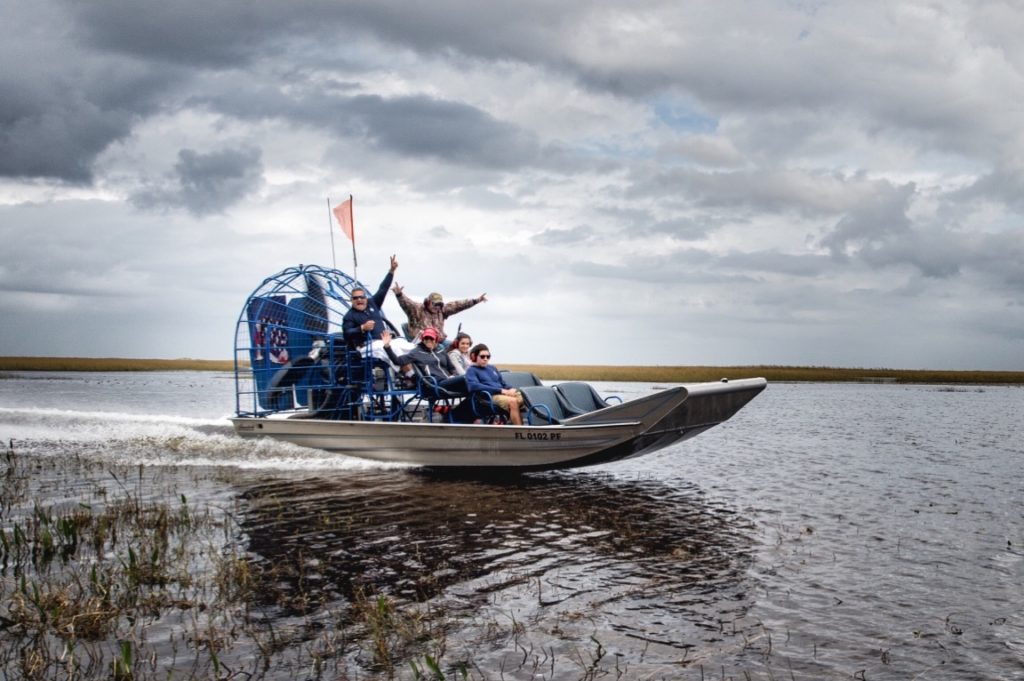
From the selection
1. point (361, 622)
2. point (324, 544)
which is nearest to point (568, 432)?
point (324, 544)

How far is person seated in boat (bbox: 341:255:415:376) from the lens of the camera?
1466 cm

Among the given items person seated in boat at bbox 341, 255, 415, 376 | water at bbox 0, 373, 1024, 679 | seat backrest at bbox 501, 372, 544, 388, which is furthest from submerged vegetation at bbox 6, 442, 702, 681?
seat backrest at bbox 501, 372, 544, 388

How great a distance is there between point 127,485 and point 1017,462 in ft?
61.5

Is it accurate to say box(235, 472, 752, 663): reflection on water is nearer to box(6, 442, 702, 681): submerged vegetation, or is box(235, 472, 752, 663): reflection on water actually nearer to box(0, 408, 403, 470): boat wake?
box(6, 442, 702, 681): submerged vegetation

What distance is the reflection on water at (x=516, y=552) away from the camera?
24.0 ft

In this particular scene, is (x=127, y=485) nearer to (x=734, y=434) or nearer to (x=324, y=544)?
(x=324, y=544)

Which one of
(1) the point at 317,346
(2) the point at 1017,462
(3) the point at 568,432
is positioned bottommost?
(2) the point at 1017,462

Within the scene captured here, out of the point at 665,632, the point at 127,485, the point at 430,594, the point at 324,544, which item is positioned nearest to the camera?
the point at 665,632

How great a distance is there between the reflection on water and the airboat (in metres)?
0.76

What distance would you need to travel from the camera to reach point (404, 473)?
1547 centimetres

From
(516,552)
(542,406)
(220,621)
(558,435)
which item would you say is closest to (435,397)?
(542,406)

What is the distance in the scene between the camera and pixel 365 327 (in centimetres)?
1455

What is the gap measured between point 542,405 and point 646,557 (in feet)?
16.8

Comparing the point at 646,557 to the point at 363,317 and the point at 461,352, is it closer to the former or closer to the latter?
the point at 461,352
